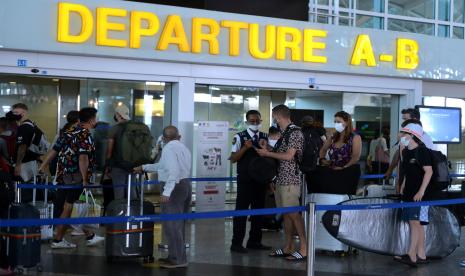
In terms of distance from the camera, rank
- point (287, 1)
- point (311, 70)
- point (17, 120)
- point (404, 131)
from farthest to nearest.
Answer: point (287, 1), point (311, 70), point (17, 120), point (404, 131)

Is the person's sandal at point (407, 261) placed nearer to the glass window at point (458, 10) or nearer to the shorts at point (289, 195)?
the shorts at point (289, 195)

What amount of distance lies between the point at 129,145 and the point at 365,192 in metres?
3.31

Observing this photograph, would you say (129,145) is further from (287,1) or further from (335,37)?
(287,1)

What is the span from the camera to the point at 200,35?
10.6m

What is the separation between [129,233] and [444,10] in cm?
1079

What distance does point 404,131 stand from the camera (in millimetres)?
7355

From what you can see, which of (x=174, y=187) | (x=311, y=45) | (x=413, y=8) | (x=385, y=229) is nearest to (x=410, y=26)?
(x=413, y=8)

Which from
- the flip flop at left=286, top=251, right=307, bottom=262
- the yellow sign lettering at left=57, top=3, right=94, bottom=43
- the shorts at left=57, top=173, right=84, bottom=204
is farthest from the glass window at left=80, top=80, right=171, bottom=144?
the flip flop at left=286, top=251, right=307, bottom=262

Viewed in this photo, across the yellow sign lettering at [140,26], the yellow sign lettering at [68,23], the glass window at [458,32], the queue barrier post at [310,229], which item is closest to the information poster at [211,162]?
the yellow sign lettering at [140,26]

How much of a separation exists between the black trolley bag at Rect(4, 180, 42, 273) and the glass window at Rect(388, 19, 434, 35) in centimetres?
1016

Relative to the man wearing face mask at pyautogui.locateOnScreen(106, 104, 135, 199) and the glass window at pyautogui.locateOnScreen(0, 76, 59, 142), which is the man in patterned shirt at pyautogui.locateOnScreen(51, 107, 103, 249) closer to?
the man wearing face mask at pyautogui.locateOnScreen(106, 104, 135, 199)

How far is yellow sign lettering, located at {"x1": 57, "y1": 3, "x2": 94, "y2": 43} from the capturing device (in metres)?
9.66

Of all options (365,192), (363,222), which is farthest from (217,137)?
(363,222)

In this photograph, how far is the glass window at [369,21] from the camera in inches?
556
